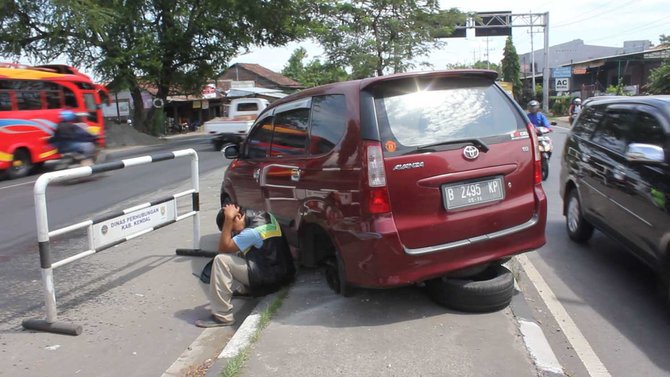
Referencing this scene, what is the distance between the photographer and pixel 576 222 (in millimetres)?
6453

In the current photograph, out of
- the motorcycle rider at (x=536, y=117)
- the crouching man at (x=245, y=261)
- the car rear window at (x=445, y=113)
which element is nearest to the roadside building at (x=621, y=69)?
the motorcycle rider at (x=536, y=117)

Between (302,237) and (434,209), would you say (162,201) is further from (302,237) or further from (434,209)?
(434,209)

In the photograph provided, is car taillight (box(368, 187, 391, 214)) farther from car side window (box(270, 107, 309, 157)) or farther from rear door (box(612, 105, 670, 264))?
rear door (box(612, 105, 670, 264))

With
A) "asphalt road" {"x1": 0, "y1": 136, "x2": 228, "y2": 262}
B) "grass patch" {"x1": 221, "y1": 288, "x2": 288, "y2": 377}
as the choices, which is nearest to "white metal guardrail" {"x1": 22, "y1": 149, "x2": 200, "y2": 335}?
"grass patch" {"x1": 221, "y1": 288, "x2": 288, "y2": 377}

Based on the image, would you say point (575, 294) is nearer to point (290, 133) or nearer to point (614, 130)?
point (614, 130)

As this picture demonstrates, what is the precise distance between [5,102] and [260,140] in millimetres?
12653

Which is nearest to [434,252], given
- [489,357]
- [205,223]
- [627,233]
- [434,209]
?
[434,209]

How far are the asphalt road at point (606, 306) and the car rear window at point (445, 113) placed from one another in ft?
5.10

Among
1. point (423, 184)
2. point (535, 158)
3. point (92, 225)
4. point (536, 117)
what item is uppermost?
point (536, 117)

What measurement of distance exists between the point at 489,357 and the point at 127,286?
3.59 meters

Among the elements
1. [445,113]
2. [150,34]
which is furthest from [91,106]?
[445,113]

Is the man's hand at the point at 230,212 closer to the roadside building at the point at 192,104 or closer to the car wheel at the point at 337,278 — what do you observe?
the car wheel at the point at 337,278

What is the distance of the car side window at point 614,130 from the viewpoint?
5371 millimetres

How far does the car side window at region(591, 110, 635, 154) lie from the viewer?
17.6 feet
